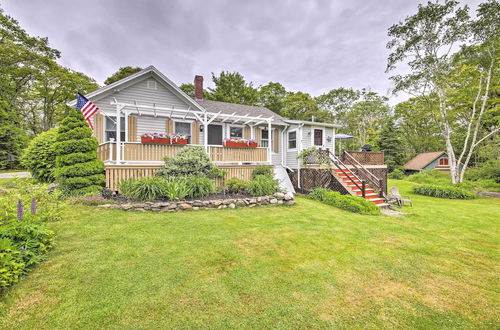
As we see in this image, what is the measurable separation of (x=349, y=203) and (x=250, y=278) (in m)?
6.14

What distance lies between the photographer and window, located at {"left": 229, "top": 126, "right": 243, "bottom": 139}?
1228 centimetres

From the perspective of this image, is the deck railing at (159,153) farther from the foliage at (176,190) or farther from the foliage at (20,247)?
the foliage at (20,247)

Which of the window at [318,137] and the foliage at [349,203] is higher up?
the window at [318,137]

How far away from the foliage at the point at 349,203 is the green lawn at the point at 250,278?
6.71ft

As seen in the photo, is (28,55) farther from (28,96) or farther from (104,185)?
(104,185)

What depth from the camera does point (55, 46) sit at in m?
20.2

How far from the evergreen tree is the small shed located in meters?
1.68

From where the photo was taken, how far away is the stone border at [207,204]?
→ 626 cm

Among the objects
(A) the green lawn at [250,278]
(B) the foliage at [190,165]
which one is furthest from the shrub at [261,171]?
(A) the green lawn at [250,278]

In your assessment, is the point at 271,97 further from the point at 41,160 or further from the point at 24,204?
the point at 24,204

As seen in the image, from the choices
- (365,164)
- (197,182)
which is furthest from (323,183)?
(197,182)

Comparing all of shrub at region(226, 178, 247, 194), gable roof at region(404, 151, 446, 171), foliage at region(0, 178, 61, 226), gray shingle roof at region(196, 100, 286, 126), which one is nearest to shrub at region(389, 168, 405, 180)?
gable roof at region(404, 151, 446, 171)

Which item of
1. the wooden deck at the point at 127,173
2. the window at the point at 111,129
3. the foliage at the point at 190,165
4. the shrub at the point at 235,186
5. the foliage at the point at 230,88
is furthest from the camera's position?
the foliage at the point at 230,88

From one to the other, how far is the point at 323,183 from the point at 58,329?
32.8 feet
